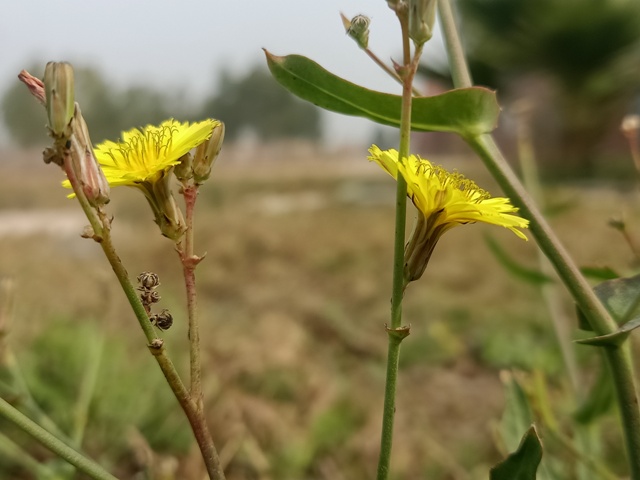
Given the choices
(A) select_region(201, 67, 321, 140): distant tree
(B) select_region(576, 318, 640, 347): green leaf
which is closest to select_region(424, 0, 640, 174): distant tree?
(A) select_region(201, 67, 321, 140): distant tree

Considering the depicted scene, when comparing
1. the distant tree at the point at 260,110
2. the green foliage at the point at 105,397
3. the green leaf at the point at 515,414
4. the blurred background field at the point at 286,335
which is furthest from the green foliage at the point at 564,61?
the green leaf at the point at 515,414

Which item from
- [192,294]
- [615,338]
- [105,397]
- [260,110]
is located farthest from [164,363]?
[260,110]

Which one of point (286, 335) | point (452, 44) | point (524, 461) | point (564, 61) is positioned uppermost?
point (564, 61)

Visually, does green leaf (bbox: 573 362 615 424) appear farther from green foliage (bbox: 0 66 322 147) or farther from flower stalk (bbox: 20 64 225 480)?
green foliage (bbox: 0 66 322 147)

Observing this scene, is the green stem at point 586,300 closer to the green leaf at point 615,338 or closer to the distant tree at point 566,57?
the green leaf at point 615,338

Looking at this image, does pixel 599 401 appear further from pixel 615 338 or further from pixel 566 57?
pixel 566 57
